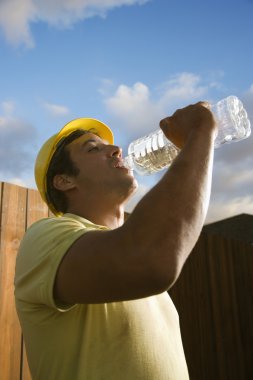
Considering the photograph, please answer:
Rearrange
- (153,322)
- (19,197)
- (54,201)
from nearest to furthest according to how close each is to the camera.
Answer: (153,322) < (54,201) < (19,197)

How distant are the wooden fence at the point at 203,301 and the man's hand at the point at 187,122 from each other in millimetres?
1703

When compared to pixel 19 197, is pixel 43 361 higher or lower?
lower

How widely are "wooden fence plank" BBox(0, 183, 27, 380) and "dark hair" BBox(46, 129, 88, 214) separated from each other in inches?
29.8

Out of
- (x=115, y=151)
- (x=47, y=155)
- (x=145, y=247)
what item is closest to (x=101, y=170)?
(x=115, y=151)

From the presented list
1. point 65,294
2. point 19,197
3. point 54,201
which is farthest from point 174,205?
point 19,197

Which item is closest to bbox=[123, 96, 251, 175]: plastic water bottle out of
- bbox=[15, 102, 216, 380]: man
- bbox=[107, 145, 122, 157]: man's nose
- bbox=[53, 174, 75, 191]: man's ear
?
bbox=[107, 145, 122, 157]: man's nose

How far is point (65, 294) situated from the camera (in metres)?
1.03

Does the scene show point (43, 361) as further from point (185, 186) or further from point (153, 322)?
point (185, 186)

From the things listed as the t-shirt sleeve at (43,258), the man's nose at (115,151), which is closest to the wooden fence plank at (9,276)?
the man's nose at (115,151)

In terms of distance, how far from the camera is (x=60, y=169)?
1.97m

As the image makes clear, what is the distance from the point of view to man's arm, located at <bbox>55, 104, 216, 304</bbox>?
0.93 meters

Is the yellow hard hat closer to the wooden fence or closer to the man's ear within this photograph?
the man's ear

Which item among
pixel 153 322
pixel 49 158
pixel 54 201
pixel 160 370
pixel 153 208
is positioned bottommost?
pixel 160 370

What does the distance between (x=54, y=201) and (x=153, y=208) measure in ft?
3.77
